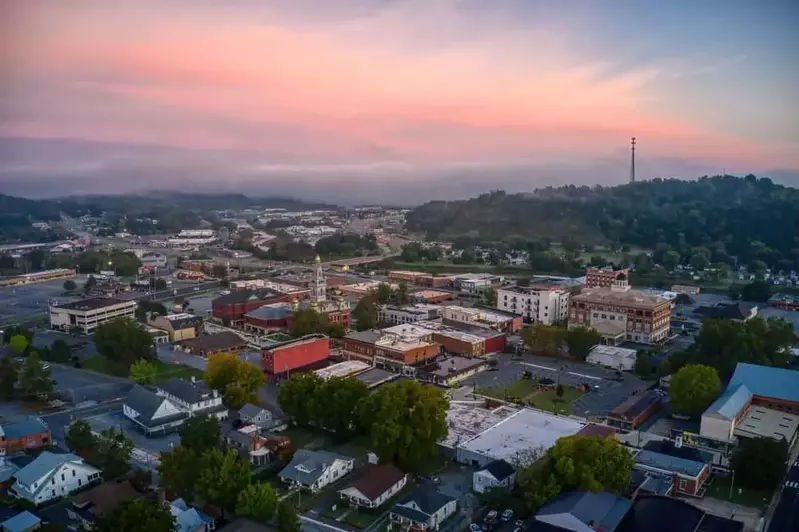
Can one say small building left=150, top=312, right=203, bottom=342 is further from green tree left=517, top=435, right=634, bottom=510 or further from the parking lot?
green tree left=517, top=435, right=634, bottom=510

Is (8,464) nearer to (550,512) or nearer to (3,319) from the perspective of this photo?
(550,512)

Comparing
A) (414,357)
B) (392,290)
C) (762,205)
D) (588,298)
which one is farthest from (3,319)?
(762,205)

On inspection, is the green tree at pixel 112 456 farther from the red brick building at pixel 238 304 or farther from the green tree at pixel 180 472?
the red brick building at pixel 238 304

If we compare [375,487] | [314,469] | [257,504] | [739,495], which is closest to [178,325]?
[314,469]

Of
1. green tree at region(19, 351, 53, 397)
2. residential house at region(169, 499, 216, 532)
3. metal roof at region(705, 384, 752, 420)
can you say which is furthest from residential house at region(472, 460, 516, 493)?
green tree at region(19, 351, 53, 397)

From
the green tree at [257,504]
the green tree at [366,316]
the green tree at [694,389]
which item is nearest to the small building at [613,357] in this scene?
the green tree at [694,389]

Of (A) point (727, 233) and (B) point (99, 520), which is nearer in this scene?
(B) point (99, 520)

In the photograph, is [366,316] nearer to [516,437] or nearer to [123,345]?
[123,345]
